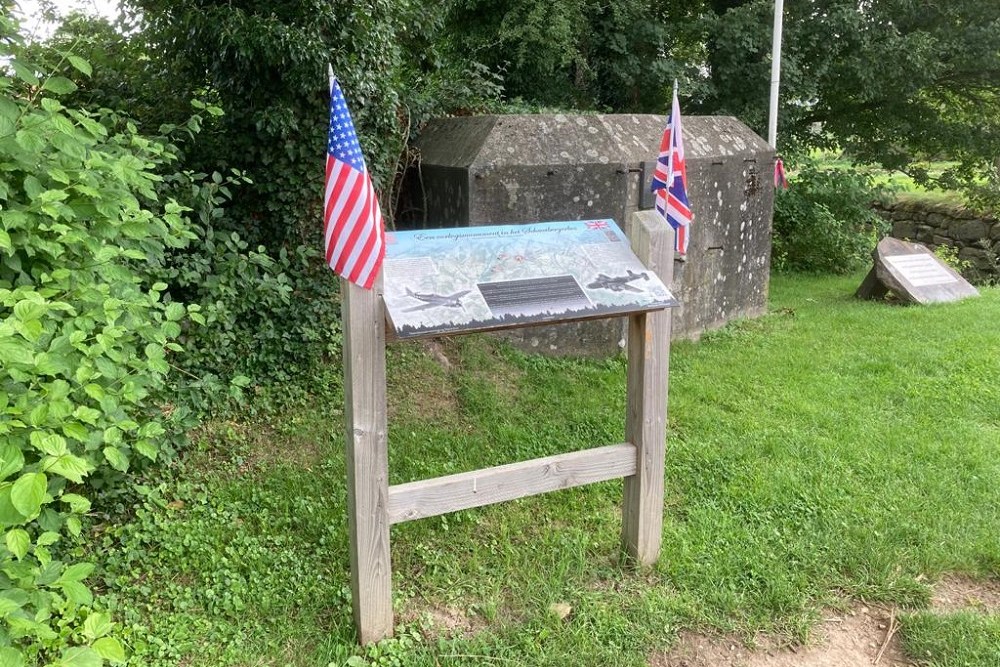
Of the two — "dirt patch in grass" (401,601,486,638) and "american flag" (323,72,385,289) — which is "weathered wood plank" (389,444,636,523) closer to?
"dirt patch in grass" (401,601,486,638)

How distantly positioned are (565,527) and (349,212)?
6.42 ft

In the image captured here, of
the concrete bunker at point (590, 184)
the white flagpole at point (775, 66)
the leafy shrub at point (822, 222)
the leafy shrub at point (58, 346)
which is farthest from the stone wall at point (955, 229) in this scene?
the leafy shrub at point (58, 346)

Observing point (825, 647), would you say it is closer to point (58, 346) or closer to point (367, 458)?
point (367, 458)

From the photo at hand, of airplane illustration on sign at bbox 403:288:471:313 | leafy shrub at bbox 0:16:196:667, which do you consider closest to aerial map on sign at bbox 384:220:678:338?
airplane illustration on sign at bbox 403:288:471:313

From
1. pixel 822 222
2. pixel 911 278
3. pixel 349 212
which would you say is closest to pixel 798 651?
pixel 349 212

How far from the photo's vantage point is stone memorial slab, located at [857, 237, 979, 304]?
28.2 ft

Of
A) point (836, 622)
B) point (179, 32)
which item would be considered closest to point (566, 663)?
point (836, 622)

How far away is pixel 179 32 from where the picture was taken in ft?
16.7

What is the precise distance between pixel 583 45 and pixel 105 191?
9262mm

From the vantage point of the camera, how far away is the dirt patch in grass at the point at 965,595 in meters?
3.36

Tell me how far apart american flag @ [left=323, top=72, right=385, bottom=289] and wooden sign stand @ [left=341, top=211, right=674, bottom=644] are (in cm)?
10

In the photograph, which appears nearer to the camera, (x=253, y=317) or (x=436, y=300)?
(x=436, y=300)

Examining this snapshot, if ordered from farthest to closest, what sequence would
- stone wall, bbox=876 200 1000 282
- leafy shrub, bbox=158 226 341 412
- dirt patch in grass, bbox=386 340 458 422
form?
1. stone wall, bbox=876 200 1000 282
2. dirt patch in grass, bbox=386 340 458 422
3. leafy shrub, bbox=158 226 341 412

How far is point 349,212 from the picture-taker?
9.08ft
